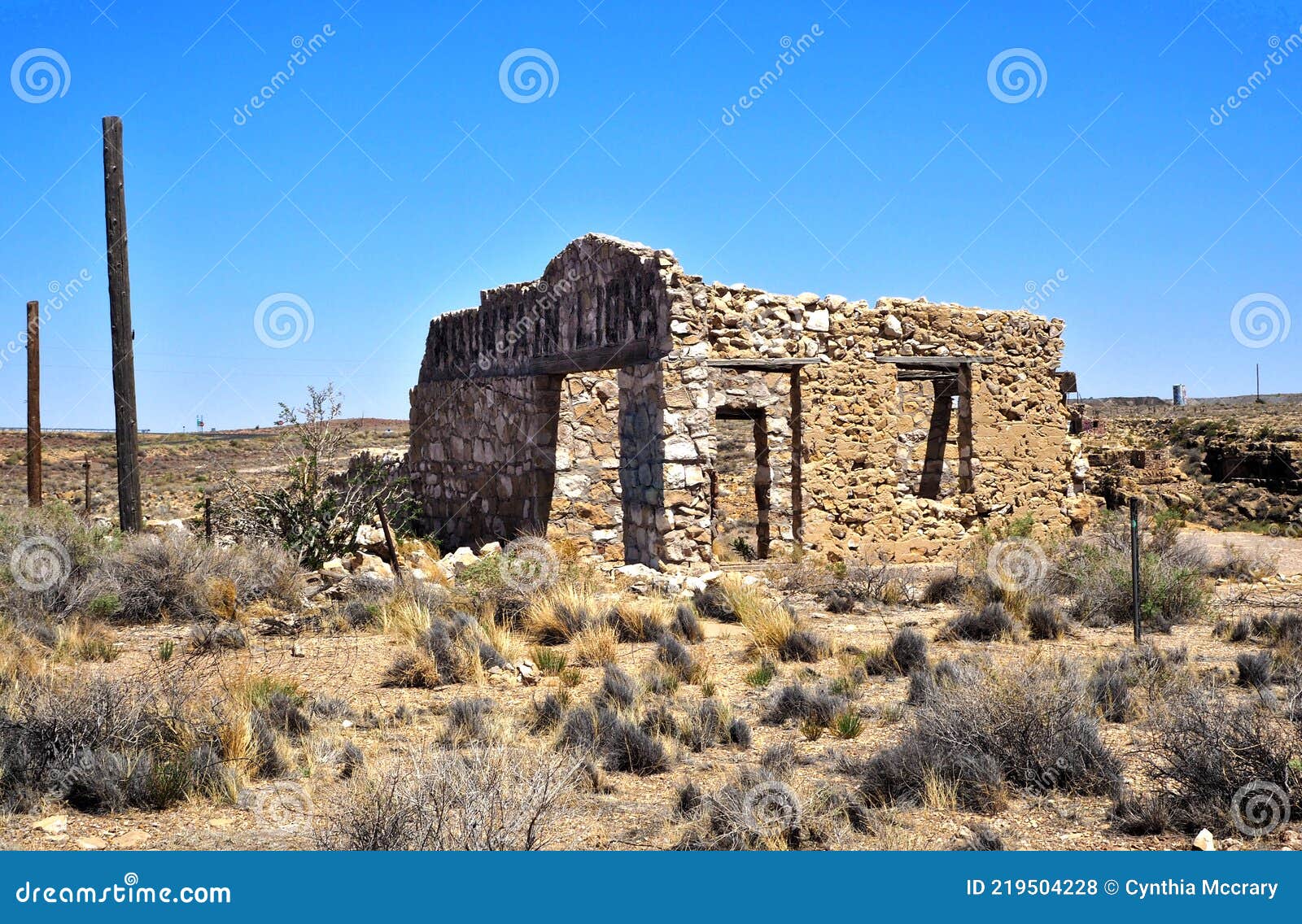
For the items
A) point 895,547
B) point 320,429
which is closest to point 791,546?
point 895,547

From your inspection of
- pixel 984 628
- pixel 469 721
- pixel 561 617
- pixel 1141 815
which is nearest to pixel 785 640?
pixel 984 628

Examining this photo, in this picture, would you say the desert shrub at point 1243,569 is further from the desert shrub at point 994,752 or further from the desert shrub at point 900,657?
the desert shrub at point 994,752

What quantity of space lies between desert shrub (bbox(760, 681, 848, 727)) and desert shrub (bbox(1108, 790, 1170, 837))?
82.7 inches

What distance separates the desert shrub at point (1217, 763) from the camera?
5223 millimetres

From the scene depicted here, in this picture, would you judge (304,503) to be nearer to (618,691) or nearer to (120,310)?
(120,310)

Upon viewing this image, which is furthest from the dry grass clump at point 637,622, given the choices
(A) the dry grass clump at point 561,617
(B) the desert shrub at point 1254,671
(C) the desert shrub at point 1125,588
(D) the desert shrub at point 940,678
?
(B) the desert shrub at point 1254,671

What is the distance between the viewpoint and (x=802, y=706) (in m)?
7.43

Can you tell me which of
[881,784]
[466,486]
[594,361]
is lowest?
[881,784]

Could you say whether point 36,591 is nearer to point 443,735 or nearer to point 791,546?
point 443,735

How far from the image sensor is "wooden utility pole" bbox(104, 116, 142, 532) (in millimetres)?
14570

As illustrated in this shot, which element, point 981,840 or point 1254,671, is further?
point 1254,671

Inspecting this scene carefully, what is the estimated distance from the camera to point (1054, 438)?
55.8ft

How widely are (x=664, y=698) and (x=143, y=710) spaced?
3.34 meters

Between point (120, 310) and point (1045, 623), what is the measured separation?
1204 centimetres
